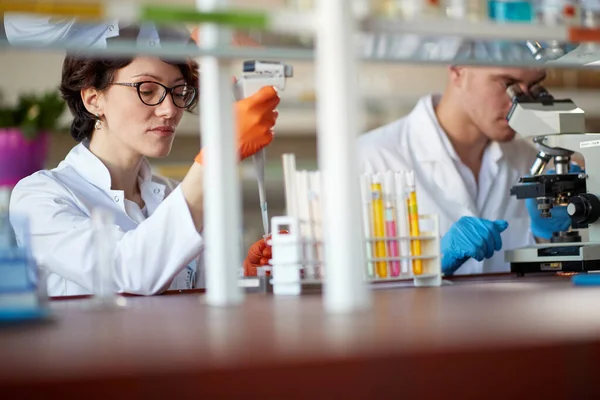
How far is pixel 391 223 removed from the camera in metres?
2.08

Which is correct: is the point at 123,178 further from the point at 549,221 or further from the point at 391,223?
the point at 549,221

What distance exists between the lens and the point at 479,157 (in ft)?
12.4

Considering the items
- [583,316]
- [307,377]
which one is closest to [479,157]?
[583,316]

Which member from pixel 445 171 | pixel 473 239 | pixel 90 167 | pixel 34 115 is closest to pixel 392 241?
pixel 473 239

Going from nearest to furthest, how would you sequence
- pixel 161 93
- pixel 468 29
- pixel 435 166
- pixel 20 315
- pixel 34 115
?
pixel 20 315
pixel 468 29
pixel 161 93
pixel 34 115
pixel 435 166

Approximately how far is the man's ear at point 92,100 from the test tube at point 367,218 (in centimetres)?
133

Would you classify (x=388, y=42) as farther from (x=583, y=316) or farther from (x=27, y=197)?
(x=27, y=197)

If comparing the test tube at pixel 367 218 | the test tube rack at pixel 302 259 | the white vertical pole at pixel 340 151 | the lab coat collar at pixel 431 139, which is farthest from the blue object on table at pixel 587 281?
the lab coat collar at pixel 431 139

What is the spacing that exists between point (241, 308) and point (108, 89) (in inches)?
63.4

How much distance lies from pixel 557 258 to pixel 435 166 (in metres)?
1.22

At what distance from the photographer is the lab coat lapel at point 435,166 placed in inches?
139

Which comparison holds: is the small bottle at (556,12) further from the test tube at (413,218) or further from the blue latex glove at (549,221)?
the blue latex glove at (549,221)

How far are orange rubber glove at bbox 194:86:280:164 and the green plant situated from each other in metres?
1.33

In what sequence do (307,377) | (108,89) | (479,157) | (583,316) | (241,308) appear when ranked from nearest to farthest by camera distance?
(307,377) → (583,316) → (241,308) → (108,89) → (479,157)
